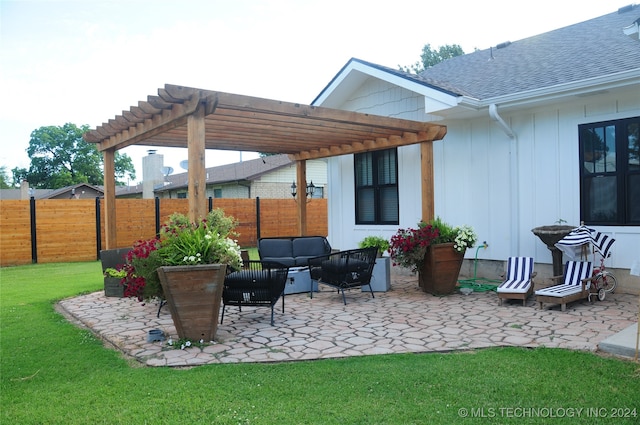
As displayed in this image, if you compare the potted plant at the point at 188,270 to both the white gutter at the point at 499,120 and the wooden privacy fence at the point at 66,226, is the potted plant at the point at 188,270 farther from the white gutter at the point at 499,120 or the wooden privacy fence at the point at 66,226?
the wooden privacy fence at the point at 66,226

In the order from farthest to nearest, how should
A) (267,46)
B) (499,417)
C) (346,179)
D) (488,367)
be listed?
(267,46), (346,179), (488,367), (499,417)

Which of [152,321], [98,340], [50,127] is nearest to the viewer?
[98,340]

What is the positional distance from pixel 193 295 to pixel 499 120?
5515mm

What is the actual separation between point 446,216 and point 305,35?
28.8 ft

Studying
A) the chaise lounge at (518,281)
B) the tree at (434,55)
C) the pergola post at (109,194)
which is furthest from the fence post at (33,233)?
the tree at (434,55)

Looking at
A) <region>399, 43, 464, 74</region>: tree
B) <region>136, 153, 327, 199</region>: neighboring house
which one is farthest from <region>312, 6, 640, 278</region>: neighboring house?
<region>399, 43, 464, 74</region>: tree

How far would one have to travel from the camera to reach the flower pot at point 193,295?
4719 mm

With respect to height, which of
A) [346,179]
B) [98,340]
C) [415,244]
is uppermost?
[346,179]

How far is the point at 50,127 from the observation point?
159 feet

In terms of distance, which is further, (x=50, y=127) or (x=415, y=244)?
(x=50, y=127)

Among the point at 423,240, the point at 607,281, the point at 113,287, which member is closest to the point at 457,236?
the point at 423,240

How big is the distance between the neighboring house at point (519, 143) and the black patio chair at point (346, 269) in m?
2.60

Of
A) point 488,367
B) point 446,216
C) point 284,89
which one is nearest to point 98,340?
point 488,367

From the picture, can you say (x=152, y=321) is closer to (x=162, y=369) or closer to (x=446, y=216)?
(x=162, y=369)
